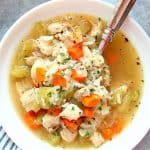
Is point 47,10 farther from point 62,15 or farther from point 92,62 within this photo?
point 92,62

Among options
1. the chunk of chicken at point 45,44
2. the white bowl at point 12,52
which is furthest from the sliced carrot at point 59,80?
the white bowl at point 12,52

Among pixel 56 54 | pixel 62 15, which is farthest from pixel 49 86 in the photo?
pixel 62 15

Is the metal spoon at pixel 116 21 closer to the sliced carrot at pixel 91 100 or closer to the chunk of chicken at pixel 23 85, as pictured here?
the sliced carrot at pixel 91 100

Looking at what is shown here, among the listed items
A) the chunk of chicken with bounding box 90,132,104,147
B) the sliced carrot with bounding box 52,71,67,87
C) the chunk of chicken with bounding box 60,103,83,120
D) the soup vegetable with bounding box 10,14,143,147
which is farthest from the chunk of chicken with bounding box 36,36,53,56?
the chunk of chicken with bounding box 90,132,104,147

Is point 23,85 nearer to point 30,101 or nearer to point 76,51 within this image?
point 30,101

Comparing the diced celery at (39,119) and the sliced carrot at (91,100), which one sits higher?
the sliced carrot at (91,100)

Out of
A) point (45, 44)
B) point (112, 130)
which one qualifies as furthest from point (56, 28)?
point (112, 130)
